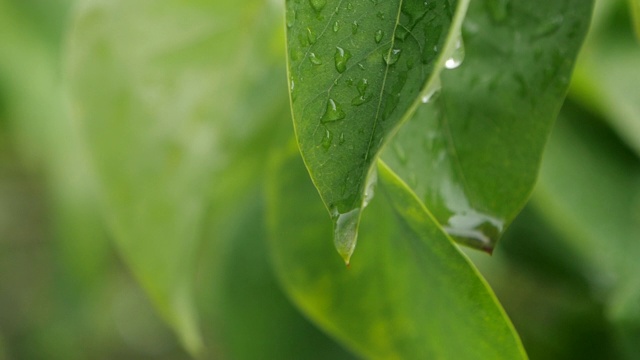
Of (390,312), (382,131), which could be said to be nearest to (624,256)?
(390,312)

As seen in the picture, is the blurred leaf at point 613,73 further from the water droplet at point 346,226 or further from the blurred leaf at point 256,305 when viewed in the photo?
the water droplet at point 346,226

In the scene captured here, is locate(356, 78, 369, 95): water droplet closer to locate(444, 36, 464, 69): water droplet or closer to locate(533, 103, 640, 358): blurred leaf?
locate(444, 36, 464, 69): water droplet

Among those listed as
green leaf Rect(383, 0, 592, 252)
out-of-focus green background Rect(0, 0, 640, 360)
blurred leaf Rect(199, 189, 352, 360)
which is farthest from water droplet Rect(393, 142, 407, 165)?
blurred leaf Rect(199, 189, 352, 360)

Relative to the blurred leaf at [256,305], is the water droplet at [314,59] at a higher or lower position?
higher

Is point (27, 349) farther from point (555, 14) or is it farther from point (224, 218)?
point (555, 14)

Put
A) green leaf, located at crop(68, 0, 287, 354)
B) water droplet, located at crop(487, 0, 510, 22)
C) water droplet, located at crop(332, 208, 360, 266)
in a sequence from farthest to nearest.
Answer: green leaf, located at crop(68, 0, 287, 354) < water droplet, located at crop(487, 0, 510, 22) < water droplet, located at crop(332, 208, 360, 266)

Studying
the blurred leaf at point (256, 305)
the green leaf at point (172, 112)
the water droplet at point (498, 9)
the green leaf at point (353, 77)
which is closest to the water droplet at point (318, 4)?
the green leaf at point (353, 77)

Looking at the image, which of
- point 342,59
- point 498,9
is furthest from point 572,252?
point 342,59
